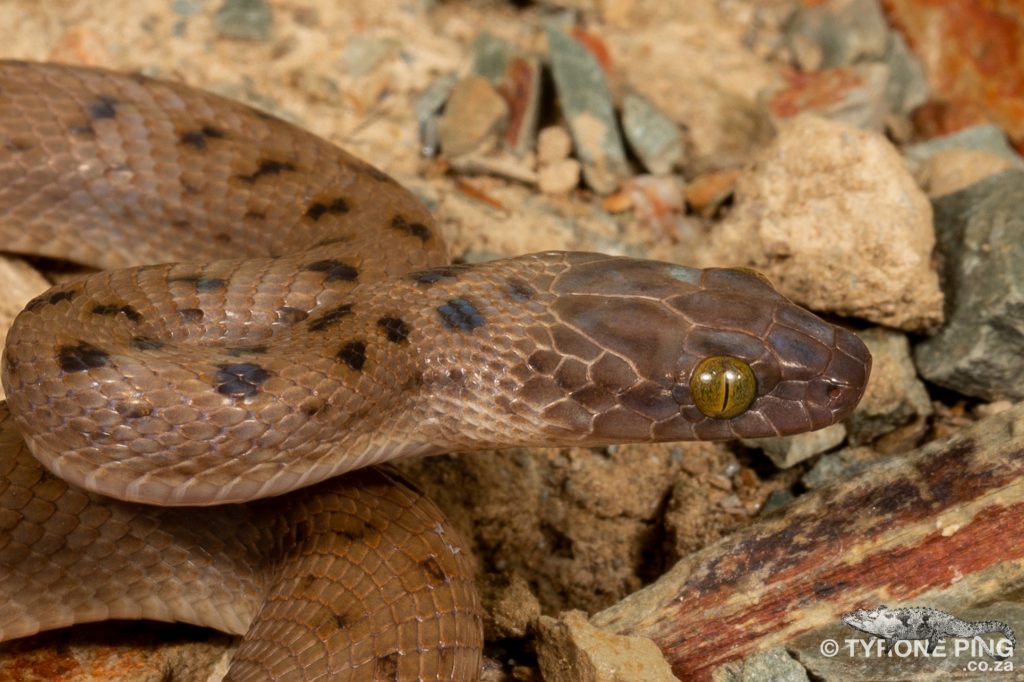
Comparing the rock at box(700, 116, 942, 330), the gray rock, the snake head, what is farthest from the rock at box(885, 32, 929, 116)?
the snake head

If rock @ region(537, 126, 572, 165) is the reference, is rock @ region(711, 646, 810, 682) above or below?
below

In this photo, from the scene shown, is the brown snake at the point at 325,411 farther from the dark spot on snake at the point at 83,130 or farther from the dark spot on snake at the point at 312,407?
the dark spot on snake at the point at 83,130

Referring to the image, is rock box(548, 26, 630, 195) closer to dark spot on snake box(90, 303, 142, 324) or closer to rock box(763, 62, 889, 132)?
rock box(763, 62, 889, 132)

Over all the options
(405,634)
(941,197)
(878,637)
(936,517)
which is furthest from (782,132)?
(405,634)

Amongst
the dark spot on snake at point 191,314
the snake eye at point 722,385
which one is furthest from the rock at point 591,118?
the dark spot on snake at point 191,314

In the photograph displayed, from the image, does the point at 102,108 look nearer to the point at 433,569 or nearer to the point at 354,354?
the point at 354,354

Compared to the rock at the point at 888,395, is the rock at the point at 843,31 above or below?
above

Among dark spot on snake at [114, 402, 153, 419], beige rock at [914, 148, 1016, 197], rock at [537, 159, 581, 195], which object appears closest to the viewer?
dark spot on snake at [114, 402, 153, 419]
